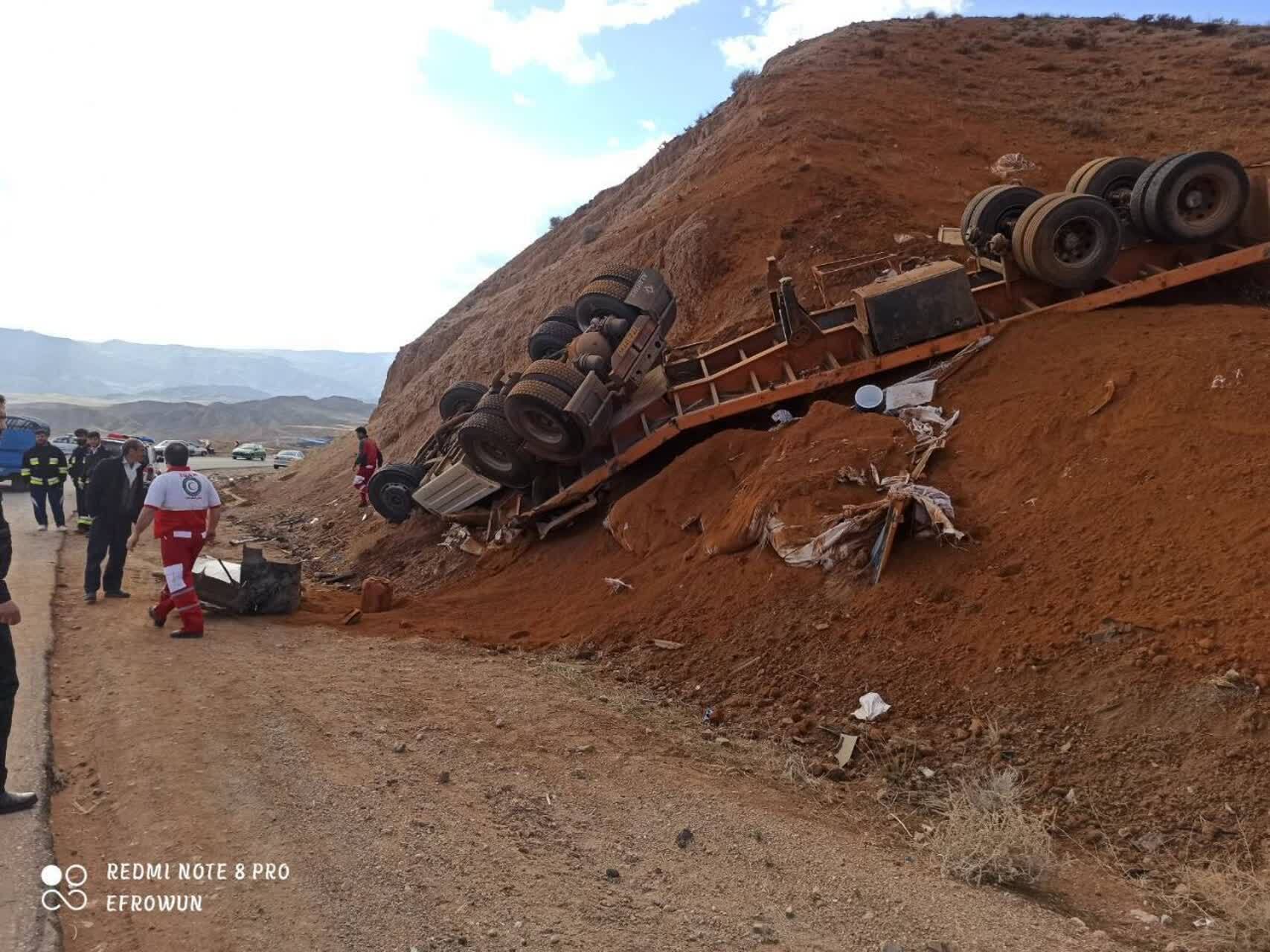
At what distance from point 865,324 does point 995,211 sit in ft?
8.57

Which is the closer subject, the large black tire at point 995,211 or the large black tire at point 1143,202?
the large black tire at point 1143,202

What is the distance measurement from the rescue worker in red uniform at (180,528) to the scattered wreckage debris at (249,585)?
61 cm

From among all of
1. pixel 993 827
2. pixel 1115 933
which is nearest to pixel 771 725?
pixel 993 827

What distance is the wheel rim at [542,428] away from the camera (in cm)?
898

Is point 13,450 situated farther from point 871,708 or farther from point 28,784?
point 871,708

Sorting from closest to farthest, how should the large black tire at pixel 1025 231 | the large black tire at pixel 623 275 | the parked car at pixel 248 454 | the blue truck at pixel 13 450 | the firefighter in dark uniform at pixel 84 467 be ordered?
1. the large black tire at pixel 1025 231
2. the large black tire at pixel 623 275
3. the firefighter in dark uniform at pixel 84 467
4. the blue truck at pixel 13 450
5. the parked car at pixel 248 454

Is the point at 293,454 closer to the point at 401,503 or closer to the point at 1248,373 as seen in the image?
the point at 401,503

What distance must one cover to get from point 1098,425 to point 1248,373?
1.25 metres

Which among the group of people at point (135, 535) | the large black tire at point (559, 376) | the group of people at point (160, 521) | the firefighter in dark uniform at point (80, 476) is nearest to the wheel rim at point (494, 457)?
the large black tire at point (559, 376)

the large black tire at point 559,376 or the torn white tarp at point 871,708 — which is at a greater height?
the large black tire at point 559,376

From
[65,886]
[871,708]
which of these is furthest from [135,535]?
[871,708]

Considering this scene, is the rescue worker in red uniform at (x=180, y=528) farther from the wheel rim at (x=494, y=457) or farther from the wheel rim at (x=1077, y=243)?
the wheel rim at (x=1077, y=243)

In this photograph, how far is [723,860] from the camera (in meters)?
3.84

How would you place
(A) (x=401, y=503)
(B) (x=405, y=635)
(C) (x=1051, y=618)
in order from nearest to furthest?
(C) (x=1051, y=618) < (B) (x=405, y=635) < (A) (x=401, y=503)
